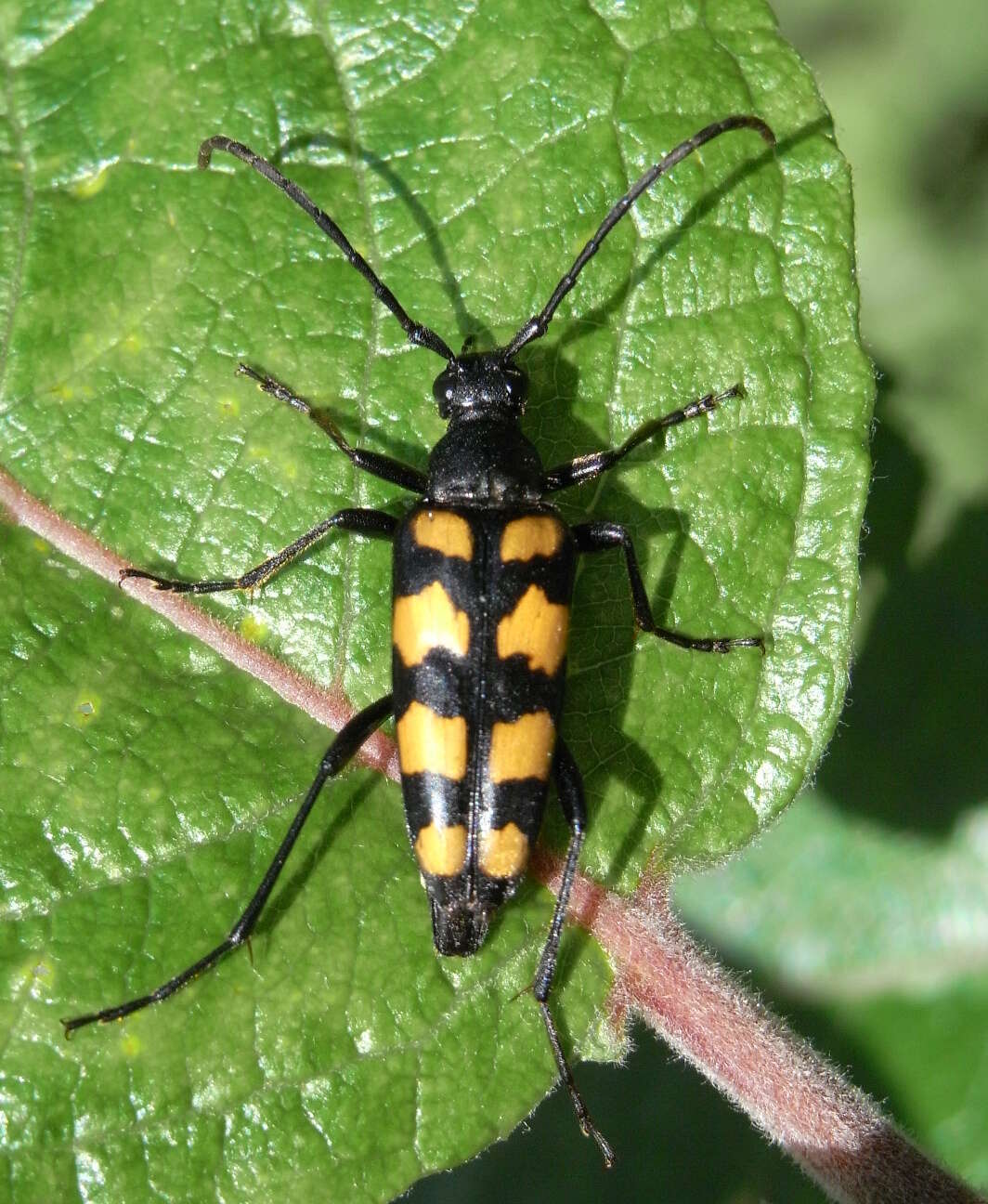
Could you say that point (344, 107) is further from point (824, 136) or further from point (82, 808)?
point (82, 808)

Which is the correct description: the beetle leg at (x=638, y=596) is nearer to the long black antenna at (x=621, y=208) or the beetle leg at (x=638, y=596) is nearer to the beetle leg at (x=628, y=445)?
the beetle leg at (x=628, y=445)

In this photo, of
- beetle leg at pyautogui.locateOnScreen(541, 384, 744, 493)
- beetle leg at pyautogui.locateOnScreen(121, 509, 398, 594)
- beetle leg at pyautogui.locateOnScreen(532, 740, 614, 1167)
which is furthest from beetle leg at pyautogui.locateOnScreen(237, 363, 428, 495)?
beetle leg at pyautogui.locateOnScreen(532, 740, 614, 1167)

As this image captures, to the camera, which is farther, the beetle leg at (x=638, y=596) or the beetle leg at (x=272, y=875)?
the beetle leg at (x=638, y=596)

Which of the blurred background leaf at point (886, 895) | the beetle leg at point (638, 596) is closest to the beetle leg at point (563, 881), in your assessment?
the beetle leg at point (638, 596)

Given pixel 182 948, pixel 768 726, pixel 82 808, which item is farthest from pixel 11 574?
pixel 768 726

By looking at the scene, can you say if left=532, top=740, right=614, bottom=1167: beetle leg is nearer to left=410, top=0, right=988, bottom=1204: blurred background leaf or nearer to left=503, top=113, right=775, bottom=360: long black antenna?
left=503, top=113, right=775, bottom=360: long black antenna

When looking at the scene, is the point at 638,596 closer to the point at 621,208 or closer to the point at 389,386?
the point at 389,386

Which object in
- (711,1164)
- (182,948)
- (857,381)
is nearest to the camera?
(182,948)
